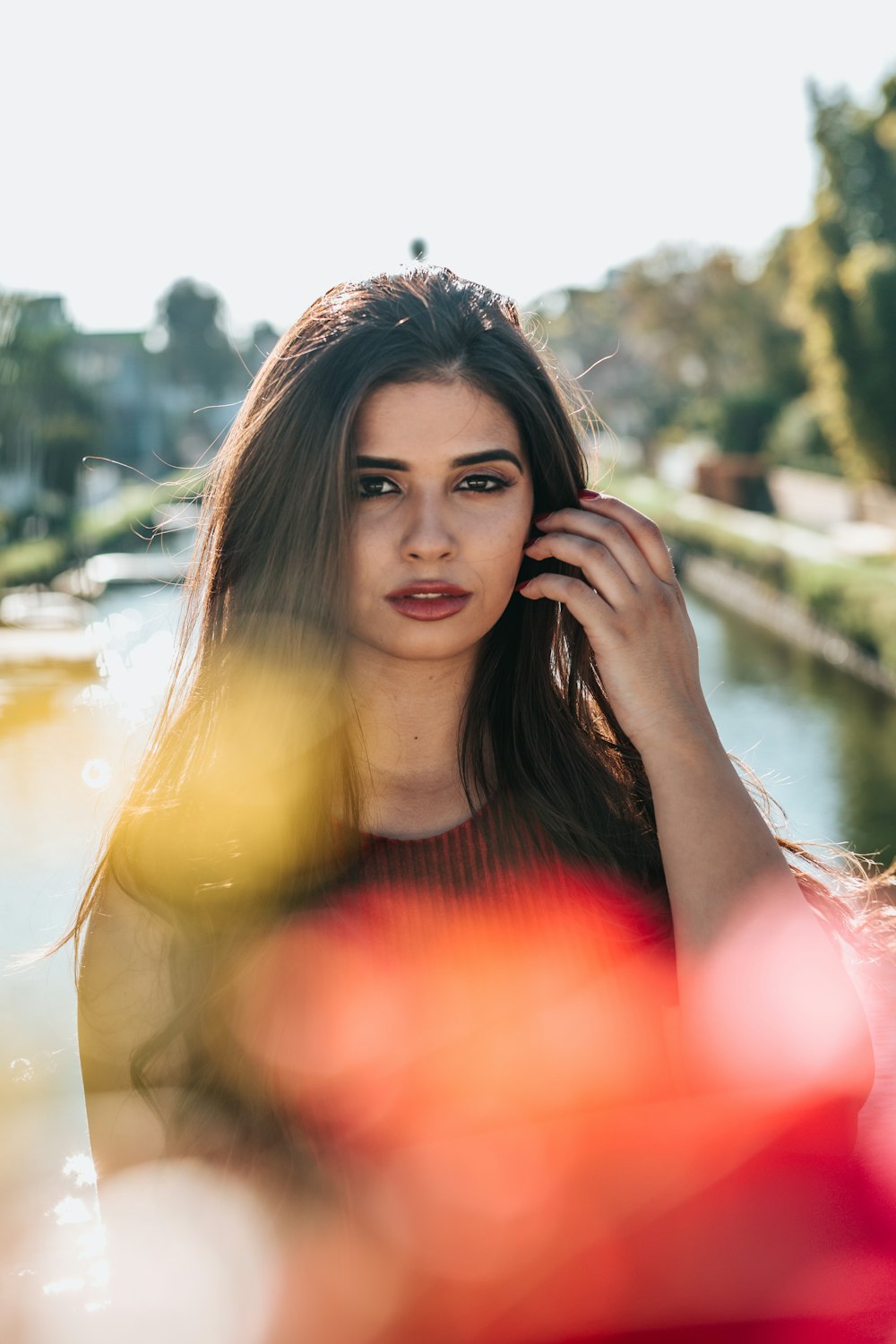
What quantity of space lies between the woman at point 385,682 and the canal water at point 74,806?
219mm

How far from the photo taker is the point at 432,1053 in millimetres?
1775

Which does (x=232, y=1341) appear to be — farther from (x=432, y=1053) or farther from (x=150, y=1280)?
(x=432, y=1053)

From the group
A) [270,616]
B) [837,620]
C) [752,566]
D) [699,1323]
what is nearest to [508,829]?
[270,616]

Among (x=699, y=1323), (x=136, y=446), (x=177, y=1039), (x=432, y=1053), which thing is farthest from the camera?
(x=136, y=446)

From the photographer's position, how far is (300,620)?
179cm

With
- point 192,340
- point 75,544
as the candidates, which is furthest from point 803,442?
point 192,340

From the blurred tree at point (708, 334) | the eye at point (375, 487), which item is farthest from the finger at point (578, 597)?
the blurred tree at point (708, 334)

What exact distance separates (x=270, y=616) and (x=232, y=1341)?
854 millimetres

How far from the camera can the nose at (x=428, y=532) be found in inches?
70.2

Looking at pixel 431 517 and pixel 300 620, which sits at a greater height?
pixel 431 517

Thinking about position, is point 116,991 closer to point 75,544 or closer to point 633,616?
point 633,616

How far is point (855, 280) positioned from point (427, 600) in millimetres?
23169

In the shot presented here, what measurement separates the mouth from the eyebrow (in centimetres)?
15

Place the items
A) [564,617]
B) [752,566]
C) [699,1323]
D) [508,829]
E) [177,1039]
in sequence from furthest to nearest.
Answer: [752,566]
[564,617]
[508,829]
[177,1039]
[699,1323]
